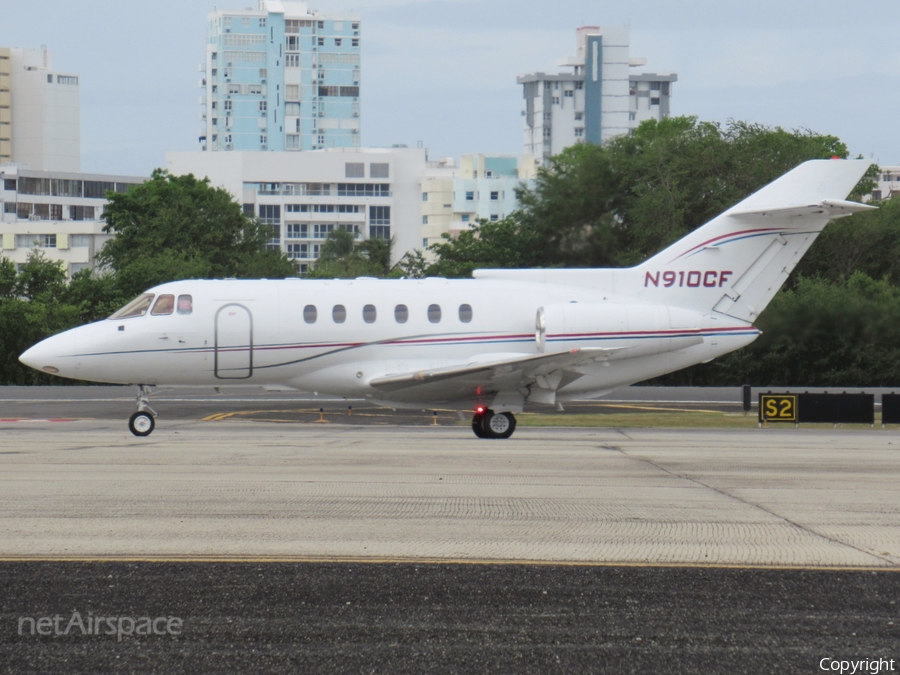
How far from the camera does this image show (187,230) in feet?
231

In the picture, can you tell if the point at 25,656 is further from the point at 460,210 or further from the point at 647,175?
the point at 460,210

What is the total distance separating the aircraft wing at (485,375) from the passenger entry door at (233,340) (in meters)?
2.67

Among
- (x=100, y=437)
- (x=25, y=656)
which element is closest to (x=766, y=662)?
(x=25, y=656)

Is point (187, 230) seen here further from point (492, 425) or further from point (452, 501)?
point (452, 501)

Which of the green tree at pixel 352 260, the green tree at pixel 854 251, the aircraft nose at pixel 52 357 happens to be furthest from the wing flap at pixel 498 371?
the green tree at pixel 352 260

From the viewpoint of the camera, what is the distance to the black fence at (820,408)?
27984mm

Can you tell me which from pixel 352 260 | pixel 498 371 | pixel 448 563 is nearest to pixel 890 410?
pixel 498 371

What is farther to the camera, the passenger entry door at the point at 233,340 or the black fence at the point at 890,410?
the black fence at the point at 890,410

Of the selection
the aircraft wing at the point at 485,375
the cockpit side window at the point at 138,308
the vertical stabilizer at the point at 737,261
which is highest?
the vertical stabilizer at the point at 737,261

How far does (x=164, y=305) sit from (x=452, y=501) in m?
12.3

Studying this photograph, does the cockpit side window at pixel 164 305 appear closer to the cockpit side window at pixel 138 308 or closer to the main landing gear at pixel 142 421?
the cockpit side window at pixel 138 308

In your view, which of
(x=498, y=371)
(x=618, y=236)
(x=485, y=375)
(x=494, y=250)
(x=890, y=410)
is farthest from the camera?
(x=494, y=250)

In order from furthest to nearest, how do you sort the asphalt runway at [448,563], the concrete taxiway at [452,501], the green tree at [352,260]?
the green tree at [352,260]
the concrete taxiway at [452,501]
the asphalt runway at [448,563]

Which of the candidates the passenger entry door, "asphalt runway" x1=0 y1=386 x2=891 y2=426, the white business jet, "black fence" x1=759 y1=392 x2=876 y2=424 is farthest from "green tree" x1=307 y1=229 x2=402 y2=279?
the passenger entry door
